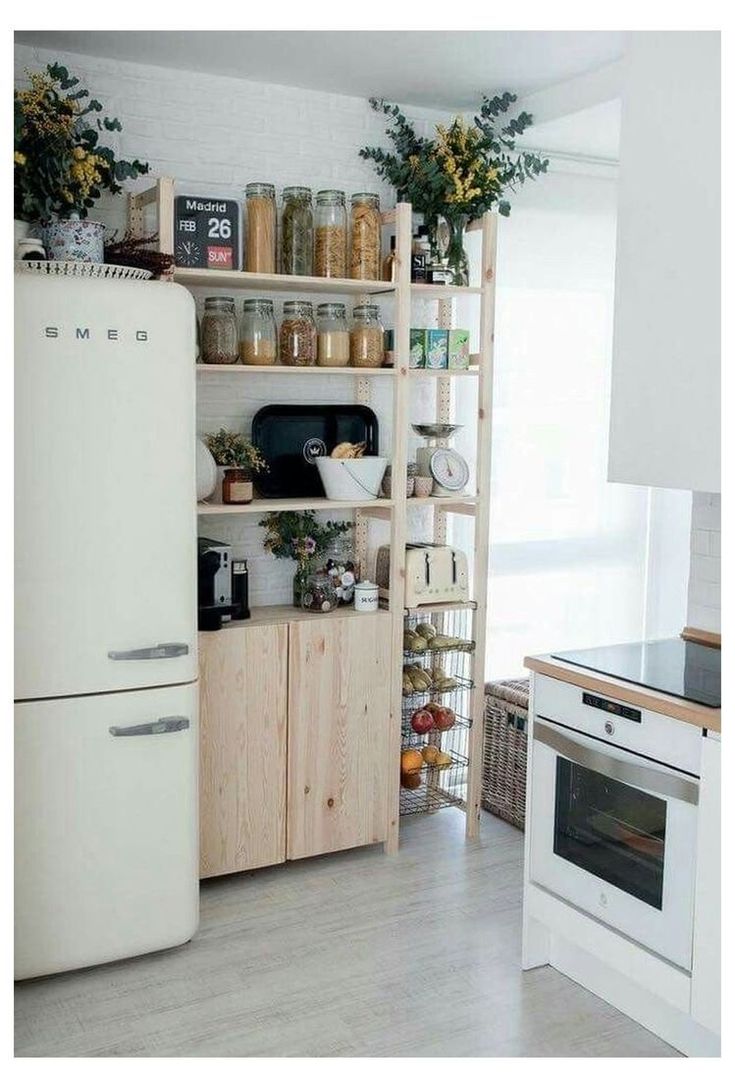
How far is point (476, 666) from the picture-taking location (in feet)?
12.8

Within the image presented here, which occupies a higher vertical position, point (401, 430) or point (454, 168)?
point (454, 168)

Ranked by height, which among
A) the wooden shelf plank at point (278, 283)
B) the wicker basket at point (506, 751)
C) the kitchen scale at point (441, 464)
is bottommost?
the wicker basket at point (506, 751)

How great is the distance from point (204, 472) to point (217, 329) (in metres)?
0.44

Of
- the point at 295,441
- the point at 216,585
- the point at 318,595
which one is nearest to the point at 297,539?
the point at 318,595

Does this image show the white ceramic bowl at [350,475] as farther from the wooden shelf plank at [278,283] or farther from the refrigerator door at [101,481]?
the refrigerator door at [101,481]

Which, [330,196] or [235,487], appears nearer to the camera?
[235,487]

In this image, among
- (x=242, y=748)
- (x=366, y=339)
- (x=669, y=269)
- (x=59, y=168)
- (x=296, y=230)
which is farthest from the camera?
(x=366, y=339)

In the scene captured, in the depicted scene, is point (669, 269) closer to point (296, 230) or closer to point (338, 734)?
point (296, 230)

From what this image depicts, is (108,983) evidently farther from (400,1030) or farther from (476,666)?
(476,666)

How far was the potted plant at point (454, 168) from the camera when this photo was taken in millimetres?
3697

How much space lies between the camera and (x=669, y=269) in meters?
2.78

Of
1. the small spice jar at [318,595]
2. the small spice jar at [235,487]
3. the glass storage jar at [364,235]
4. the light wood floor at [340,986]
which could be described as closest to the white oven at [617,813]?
the light wood floor at [340,986]

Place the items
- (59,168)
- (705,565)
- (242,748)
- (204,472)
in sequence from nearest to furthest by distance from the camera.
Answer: (59,168) → (705,565) → (204,472) → (242,748)

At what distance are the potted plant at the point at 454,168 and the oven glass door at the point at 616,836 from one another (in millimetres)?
1772
